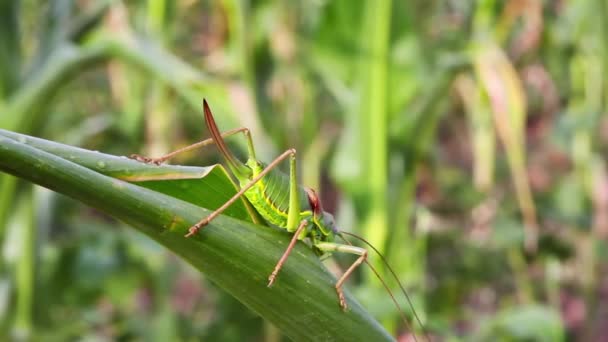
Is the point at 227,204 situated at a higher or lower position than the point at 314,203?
lower

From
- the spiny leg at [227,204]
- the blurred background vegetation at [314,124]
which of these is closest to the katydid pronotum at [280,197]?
the spiny leg at [227,204]

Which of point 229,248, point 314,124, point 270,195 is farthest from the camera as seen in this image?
point 314,124

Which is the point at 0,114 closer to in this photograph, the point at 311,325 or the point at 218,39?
the point at 218,39

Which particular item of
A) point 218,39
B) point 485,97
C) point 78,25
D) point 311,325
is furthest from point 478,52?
point 311,325

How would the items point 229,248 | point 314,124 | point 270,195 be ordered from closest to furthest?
point 229,248
point 270,195
point 314,124

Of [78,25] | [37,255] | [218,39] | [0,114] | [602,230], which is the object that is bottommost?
[37,255]

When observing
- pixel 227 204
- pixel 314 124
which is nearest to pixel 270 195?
pixel 227 204

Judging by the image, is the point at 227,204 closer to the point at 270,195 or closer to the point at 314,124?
the point at 270,195

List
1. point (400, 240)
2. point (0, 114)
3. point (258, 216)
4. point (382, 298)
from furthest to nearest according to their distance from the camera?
point (400, 240) < point (0, 114) < point (382, 298) < point (258, 216)
